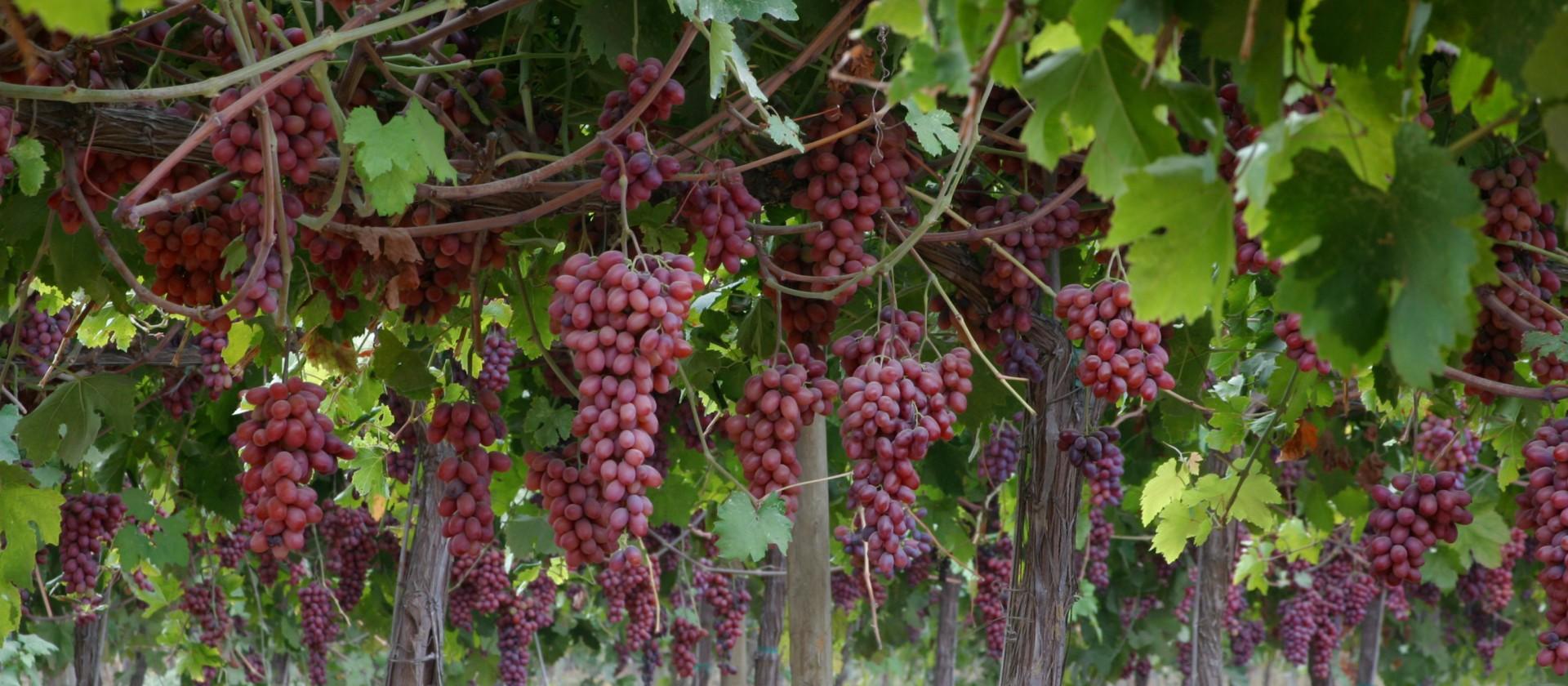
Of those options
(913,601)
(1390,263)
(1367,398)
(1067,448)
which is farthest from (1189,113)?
(913,601)

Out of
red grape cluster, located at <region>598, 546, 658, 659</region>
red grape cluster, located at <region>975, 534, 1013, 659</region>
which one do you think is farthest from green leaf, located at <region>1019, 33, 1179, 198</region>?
red grape cluster, located at <region>975, 534, 1013, 659</region>

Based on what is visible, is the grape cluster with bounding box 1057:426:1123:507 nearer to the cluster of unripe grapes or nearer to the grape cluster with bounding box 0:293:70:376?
the cluster of unripe grapes

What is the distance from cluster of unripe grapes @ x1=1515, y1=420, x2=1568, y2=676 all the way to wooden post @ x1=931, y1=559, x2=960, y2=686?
7.06 m

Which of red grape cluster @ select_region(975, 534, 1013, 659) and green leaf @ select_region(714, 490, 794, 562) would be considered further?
red grape cluster @ select_region(975, 534, 1013, 659)

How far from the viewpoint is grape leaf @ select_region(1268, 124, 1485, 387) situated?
96 centimetres

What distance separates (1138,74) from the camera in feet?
3.68

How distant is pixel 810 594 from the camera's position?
4.33 m

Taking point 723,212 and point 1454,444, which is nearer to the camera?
point 723,212

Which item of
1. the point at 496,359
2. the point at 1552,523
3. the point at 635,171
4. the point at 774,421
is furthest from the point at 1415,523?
the point at 496,359

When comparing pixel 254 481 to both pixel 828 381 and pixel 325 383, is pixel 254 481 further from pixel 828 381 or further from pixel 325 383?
pixel 325 383

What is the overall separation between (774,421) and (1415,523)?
1458 millimetres

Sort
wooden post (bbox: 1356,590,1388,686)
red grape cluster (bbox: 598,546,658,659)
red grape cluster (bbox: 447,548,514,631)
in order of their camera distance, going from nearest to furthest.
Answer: red grape cluster (bbox: 598,546,658,659), red grape cluster (bbox: 447,548,514,631), wooden post (bbox: 1356,590,1388,686)

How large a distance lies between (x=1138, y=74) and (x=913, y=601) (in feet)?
41.9

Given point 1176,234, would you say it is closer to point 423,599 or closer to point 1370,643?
point 423,599
